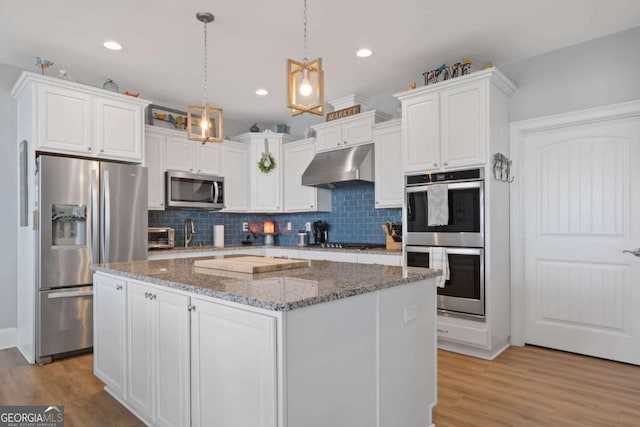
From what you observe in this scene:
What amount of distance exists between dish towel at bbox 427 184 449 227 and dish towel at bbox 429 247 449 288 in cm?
25

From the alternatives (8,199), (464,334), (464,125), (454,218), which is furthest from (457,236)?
(8,199)

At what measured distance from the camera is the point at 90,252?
3492mm

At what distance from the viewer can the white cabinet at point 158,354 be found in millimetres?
1868

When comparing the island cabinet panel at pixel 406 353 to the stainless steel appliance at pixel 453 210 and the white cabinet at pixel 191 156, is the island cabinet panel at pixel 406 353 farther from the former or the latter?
the white cabinet at pixel 191 156

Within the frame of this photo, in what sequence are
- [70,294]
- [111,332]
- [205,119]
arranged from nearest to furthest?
[111,332], [205,119], [70,294]

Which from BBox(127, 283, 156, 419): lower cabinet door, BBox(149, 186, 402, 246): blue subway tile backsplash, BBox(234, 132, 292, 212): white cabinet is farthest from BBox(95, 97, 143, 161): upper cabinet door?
BBox(127, 283, 156, 419): lower cabinet door

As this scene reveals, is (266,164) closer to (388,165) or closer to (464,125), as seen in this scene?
→ (388,165)

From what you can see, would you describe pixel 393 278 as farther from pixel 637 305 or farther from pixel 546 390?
pixel 637 305

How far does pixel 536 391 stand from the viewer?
2.64 metres

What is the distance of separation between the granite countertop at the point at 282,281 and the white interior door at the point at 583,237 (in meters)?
1.98

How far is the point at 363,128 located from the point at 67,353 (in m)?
3.64

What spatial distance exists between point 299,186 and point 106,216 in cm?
240

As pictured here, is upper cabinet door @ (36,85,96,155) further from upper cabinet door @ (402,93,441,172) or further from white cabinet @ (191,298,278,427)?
upper cabinet door @ (402,93,441,172)

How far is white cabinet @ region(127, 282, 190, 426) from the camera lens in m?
1.87
